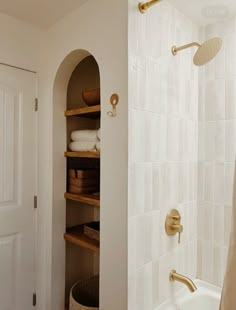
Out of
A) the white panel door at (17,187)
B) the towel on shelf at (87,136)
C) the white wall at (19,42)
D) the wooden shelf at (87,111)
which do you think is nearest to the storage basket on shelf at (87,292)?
the white panel door at (17,187)

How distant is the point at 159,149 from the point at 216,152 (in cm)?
49

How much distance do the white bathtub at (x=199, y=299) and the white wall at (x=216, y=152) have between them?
0.08 meters

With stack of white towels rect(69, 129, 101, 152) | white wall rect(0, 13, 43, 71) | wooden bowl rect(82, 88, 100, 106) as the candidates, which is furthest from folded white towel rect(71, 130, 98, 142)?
white wall rect(0, 13, 43, 71)

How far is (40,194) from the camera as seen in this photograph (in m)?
1.89

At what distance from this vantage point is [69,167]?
1952 millimetres

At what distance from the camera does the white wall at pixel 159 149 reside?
1.31 m

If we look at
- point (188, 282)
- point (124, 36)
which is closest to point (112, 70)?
point (124, 36)

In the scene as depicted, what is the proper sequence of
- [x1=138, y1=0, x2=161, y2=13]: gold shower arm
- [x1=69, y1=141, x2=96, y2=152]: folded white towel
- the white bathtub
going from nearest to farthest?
[x1=138, y1=0, x2=161, y2=13]: gold shower arm, the white bathtub, [x1=69, y1=141, x2=96, y2=152]: folded white towel

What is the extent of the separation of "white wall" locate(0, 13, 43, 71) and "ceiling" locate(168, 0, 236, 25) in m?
1.00

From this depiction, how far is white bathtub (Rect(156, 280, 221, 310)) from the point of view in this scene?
1.58m

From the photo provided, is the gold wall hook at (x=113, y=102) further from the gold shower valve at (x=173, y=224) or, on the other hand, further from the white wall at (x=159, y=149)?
the gold shower valve at (x=173, y=224)

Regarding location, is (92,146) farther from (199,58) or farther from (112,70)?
(199,58)

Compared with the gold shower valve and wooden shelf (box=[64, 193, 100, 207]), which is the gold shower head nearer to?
the gold shower valve

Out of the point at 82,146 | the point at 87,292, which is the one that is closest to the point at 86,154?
the point at 82,146
